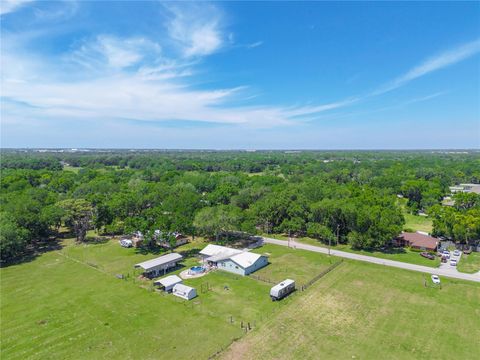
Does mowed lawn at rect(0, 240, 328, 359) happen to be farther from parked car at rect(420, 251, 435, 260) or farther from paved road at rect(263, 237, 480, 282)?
parked car at rect(420, 251, 435, 260)

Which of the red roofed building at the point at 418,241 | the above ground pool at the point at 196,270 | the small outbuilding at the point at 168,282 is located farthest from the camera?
the red roofed building at the point at 418,241

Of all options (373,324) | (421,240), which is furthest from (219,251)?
(421,240)

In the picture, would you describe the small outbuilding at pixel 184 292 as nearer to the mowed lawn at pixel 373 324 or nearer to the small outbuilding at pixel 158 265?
the small outbuilding at pixel 158 265

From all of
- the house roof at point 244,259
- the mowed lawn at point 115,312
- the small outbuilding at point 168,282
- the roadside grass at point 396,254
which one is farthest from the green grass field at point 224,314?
the roadside grass at point 396,254

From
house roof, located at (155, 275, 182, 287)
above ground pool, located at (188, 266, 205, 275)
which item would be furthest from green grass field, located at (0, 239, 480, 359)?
above ground pool, located at (188, 266, 205, 275)

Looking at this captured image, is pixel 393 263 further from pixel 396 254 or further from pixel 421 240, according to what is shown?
pixel 421 240
